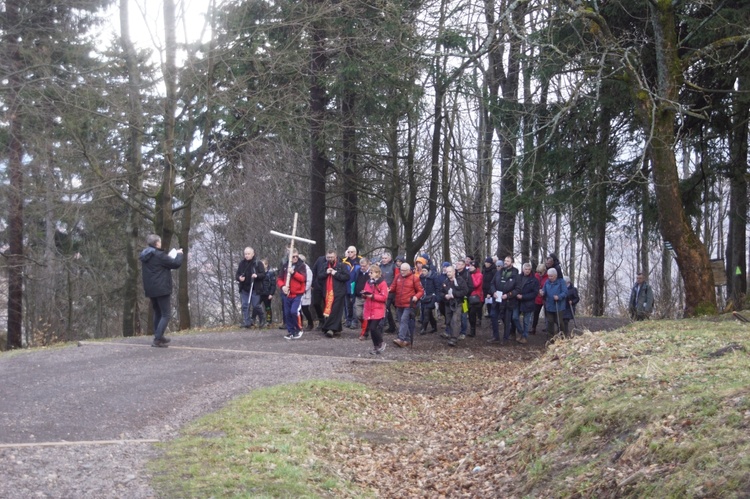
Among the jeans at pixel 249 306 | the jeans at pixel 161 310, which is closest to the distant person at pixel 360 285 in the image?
the jeans at pixel 249 306

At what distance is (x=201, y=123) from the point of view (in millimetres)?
25078

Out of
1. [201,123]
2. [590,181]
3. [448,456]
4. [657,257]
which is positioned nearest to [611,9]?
[590,181]

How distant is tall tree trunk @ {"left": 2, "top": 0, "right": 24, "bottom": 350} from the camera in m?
19.4

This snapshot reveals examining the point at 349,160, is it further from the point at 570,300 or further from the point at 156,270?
the point at 156,270

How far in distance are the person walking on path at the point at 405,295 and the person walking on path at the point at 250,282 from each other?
12.9 ft

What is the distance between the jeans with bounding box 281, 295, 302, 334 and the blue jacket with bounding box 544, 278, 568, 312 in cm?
584

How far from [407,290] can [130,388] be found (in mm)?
7053

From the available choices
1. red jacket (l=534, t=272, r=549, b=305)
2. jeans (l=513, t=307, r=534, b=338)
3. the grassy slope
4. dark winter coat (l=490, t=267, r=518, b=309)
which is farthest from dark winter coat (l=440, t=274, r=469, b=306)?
the grassy slope

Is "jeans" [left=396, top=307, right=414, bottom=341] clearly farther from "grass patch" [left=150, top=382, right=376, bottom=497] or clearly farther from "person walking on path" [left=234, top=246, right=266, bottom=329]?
"grass patch" [left=150, top=382, right=376, bottom=497]

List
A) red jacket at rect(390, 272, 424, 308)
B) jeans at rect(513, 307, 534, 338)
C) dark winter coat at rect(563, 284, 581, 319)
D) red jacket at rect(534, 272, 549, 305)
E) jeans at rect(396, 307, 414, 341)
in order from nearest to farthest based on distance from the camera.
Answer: red jacket at rect(390, 272, 424, 308) → jeans at rect(396, 307, 414, 341) → dark winter coat at rect(563, 284, 581, 319) → jeans at rect(513, 307, 534, 338) → red jacket at rect(534, 272, 549, 305)

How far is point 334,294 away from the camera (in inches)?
698

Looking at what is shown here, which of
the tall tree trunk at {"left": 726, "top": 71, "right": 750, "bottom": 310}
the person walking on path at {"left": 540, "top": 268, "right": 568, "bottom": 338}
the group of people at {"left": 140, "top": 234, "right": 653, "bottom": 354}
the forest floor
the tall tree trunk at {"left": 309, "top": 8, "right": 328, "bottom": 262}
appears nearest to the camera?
the forest floor

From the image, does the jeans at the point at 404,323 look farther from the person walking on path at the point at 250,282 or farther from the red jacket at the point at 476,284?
the person walking on path at the point at 250,282

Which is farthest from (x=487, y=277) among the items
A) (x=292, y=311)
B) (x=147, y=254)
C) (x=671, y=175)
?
(x=147, y=254)
